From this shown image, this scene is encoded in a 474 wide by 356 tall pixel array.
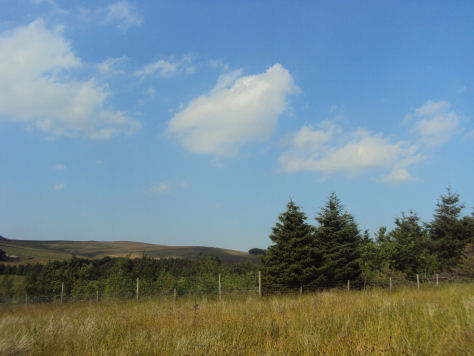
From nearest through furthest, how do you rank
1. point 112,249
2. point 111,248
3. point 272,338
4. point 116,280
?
point 272,338 < point 116,280 < point 112,249 < point 111,248

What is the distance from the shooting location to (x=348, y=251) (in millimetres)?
24891

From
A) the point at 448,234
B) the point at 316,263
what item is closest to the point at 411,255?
the point at 448,234

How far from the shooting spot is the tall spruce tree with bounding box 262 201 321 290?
2055cm

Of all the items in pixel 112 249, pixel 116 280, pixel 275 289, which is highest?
pixel 275 289

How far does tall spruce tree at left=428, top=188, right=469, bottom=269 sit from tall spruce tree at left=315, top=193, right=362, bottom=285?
1726 centimetres

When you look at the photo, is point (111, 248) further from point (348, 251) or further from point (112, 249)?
point (348, 251)

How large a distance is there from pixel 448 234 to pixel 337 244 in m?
22.3

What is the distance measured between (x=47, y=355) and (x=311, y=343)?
10.3 feet

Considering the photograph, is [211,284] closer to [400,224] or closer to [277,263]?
[277,263]

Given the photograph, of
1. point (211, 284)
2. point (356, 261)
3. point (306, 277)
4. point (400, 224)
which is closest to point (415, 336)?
point (306, 277)

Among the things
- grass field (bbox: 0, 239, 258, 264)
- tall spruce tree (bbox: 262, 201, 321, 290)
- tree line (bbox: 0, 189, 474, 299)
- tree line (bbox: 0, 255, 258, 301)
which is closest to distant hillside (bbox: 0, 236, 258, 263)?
grass field (bbox: 0, 239, 258, 264)

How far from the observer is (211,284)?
98.3 feet

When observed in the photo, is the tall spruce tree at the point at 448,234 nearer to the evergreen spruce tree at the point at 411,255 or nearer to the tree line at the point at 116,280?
the evergreen spruce tree at the point at 411,255

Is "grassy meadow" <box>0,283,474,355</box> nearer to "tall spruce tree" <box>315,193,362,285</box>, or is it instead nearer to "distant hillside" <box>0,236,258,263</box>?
"tall spruce tree" <box>315,193,362,285</box>
